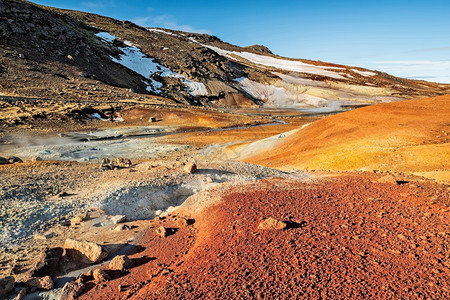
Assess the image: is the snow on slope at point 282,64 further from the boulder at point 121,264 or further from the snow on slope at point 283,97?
the boulder at point 121,264

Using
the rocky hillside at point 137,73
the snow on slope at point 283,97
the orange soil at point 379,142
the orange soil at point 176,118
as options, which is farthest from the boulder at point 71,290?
the snow on slope at point 283,97

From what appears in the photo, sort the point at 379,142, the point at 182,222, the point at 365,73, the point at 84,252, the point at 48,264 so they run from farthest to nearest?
the point at 365,73 → the point at 379,142 → the point at 182,222 → the point at 84,252 → the point at 48,264

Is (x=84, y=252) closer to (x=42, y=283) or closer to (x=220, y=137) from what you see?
(x=42, y=283)

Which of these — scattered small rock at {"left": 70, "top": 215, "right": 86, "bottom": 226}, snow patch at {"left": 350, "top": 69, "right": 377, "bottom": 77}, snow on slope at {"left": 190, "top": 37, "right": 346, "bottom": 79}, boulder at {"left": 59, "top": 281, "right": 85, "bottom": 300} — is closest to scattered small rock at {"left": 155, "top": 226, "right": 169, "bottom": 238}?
boulder at {"left": 59, "top": 281, "right": 85, "bottom": 300}

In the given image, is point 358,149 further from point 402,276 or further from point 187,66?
point 187,66

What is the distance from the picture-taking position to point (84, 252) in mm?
7527

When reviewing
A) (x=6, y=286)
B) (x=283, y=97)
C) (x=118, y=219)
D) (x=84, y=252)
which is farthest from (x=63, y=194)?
(x=283, y=97)

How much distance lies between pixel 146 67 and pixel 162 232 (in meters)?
82.9

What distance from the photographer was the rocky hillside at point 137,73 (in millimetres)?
51281

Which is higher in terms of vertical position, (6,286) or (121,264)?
(121,264)

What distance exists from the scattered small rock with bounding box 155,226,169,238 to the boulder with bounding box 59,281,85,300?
2467 mm

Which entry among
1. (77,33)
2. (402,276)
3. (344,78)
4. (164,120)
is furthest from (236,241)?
(344,78)

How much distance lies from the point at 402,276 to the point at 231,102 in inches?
3241

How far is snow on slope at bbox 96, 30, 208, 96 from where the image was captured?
7962 cm
